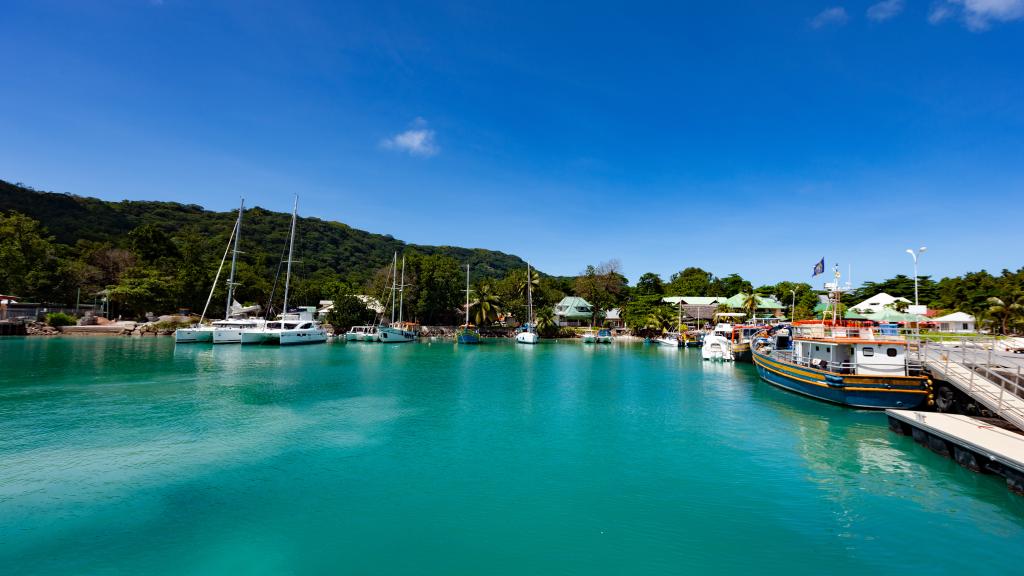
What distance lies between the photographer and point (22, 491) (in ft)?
36.9

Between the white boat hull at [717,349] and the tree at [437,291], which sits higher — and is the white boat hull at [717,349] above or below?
below

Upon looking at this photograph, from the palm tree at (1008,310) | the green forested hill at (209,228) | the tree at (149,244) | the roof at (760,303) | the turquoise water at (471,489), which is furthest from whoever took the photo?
the green forested hill at (209,228)

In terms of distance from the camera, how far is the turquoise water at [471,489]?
888 cm

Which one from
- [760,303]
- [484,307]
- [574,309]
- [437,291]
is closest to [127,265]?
[437,291]

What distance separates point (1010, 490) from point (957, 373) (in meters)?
8.87

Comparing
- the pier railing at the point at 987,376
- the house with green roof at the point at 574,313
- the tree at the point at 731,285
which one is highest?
the tree at the point at 731,285

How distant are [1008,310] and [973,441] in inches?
1976

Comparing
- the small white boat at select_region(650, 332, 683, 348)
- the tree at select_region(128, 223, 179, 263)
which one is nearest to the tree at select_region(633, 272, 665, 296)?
the small white boat at select_region(650, 332, 683, 348)

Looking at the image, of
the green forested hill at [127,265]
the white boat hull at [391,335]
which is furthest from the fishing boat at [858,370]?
the green forested hill at [127,265]

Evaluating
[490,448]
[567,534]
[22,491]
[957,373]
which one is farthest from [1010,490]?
[22,491]

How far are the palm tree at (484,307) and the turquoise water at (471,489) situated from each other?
53.8 metres

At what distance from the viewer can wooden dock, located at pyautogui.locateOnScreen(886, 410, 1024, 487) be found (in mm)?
11984

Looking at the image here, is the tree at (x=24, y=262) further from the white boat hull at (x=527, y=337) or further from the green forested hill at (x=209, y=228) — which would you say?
the white boat hull at (x=527, y=337)

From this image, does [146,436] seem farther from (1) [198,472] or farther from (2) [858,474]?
(2) [858,474]
